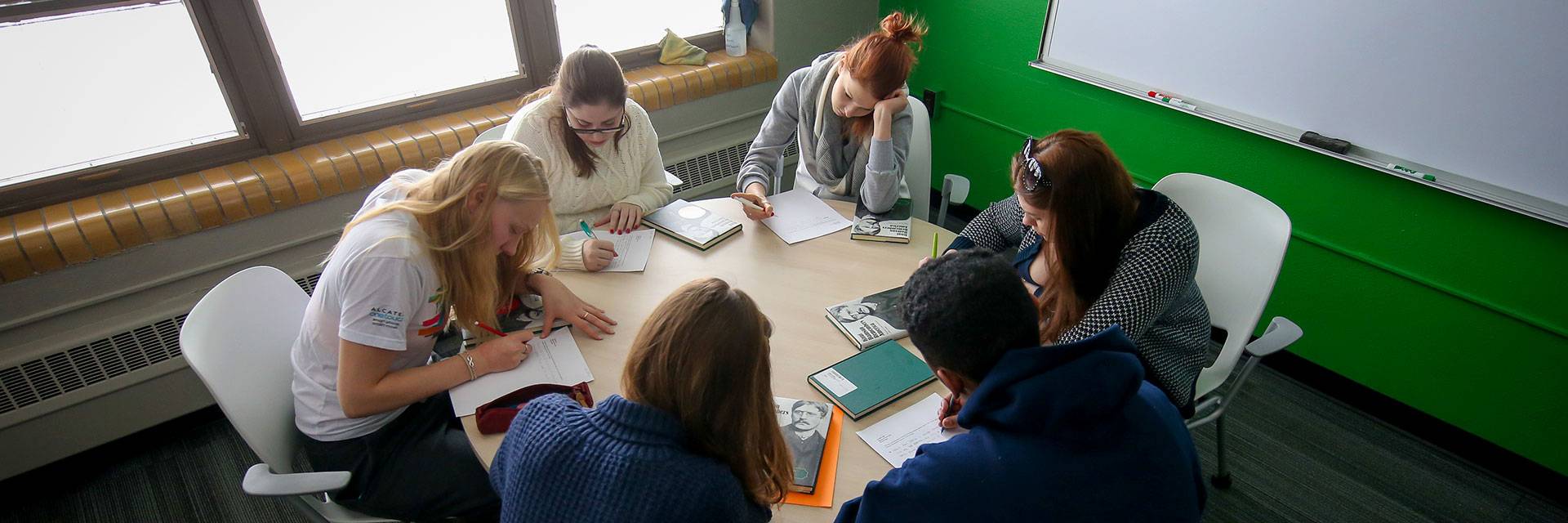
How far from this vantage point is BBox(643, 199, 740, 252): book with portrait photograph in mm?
2033

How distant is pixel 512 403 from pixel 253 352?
0.58 metres

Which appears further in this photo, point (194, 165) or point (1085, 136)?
point (194, 165)

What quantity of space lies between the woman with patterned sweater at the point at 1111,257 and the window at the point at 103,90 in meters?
2.46

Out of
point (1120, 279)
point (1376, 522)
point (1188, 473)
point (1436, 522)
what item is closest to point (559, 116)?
point (1120, 279)

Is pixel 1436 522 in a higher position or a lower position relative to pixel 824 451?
lower

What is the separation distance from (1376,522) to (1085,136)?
153 cm

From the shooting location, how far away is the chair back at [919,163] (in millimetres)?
2494

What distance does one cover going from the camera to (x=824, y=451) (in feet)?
4.40

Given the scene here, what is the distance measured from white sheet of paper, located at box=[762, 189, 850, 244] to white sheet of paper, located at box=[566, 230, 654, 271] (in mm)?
→ 342

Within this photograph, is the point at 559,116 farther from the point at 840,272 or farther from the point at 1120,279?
the point at 1120,279

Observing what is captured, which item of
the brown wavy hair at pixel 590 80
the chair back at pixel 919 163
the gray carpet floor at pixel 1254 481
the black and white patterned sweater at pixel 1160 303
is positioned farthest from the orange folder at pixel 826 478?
the gray carpet floor at pixel 1254 481

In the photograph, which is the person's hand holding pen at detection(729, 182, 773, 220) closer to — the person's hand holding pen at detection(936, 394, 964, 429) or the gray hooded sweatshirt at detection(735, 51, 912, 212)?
the gray hooded sweatshirt at detection(735, 51, 912, 212)

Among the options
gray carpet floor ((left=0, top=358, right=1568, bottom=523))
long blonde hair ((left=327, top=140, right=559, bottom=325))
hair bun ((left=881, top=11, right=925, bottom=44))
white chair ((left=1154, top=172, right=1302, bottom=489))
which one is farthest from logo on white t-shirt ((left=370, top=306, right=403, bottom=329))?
white chair ((left=1154, top=172, right=1302, bottom=489))

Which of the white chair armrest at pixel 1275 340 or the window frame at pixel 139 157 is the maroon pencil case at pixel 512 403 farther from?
the window frame at pixel 139 157
